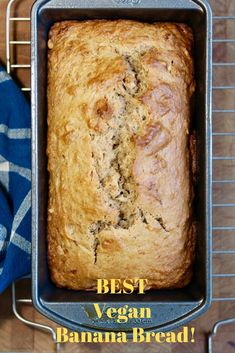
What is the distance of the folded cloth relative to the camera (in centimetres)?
150

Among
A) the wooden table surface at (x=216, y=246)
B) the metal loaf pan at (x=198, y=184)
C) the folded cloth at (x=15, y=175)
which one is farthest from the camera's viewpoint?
the wooden table surface at (x=216, y=246)

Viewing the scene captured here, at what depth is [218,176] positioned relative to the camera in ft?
5.37

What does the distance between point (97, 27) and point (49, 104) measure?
0.24 m

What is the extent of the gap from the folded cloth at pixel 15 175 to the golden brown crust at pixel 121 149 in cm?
14

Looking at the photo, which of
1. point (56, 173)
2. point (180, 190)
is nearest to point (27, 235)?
point (56, 173)

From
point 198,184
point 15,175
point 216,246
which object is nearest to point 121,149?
point 198,184

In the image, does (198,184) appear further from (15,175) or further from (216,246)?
(15,175)

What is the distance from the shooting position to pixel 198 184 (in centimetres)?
140

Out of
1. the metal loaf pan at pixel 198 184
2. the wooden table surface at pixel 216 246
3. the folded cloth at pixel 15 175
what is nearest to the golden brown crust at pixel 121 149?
the metal loaf pan at pixel 198 184

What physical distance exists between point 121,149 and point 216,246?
502 mm

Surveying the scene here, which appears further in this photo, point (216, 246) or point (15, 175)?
point (216, 246)

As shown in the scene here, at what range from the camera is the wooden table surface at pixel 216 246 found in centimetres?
162

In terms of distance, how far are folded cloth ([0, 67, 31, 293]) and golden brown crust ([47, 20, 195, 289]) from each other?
0.14 m

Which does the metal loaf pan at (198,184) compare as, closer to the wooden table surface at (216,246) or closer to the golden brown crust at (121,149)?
the golden brown crust at (121,149)
